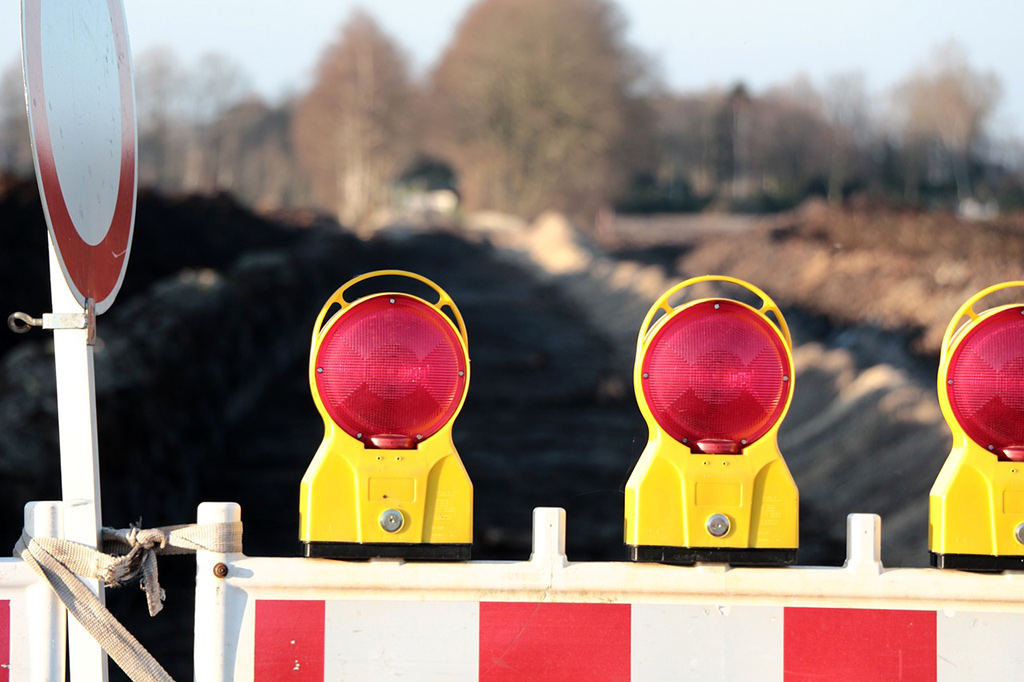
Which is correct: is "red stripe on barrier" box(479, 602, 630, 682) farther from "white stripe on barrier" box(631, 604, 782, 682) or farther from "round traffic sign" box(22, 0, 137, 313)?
"round traffic sign" box(22, 0, 137, 313)

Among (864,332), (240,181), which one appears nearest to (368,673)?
(864,332)

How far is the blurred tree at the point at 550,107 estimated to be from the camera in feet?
225

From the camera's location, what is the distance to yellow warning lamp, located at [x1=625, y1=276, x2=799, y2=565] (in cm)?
222

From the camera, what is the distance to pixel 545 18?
70.4 m

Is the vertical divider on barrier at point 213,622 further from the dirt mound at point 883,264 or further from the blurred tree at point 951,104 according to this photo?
the blurred tree at point 951,104

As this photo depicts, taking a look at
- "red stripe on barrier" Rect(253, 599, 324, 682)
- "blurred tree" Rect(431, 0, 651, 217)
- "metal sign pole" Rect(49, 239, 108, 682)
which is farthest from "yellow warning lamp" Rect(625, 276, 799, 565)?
"blurred tree" Rect(431, 0, 651, 217)

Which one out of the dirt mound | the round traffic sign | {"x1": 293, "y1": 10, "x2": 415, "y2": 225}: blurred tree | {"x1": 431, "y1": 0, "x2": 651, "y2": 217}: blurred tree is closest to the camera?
the round traffic sign

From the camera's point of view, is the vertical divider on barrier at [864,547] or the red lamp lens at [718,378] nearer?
the vertical divider on barrier at [864,547]

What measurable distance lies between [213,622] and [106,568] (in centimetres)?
20

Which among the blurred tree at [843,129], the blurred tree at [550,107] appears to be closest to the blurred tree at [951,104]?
the blurred tree at [843,129]

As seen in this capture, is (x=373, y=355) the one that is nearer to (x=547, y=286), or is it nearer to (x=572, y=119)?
(x=547, y=286)

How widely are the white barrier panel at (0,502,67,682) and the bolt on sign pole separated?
5 centimetres

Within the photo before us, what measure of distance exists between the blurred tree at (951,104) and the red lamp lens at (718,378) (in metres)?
37.0

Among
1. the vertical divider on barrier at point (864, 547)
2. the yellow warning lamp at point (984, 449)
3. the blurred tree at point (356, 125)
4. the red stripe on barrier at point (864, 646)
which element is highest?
the blurred tree at point (356, 125)
